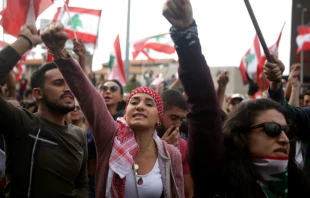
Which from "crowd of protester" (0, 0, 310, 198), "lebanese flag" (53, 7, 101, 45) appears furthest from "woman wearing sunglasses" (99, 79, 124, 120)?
"lebanese flag" (53, 7, 101, 45)

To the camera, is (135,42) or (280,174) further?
(135,42)

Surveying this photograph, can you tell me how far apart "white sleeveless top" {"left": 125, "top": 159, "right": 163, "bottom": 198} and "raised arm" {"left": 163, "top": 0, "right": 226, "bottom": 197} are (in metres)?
1.19

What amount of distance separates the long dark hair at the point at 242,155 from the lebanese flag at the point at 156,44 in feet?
32.4

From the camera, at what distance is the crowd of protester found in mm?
2088

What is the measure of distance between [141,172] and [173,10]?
175cm

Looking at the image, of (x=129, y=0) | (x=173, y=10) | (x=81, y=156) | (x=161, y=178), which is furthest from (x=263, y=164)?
(x=129, y=0)

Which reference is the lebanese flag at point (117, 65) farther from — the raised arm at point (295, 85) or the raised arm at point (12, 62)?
the raised arm at point (12, 62)

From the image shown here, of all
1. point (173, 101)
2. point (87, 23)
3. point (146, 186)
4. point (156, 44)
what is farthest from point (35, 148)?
point (156, 44)

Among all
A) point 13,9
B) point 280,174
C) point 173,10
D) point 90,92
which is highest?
point 13,9

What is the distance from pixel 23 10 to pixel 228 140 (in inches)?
98.3

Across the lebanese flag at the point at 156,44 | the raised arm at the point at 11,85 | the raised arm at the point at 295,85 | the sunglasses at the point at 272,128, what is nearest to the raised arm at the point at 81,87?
the sunglasses at the point at 272,128

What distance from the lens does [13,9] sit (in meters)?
4.25

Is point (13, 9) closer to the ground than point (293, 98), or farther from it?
farther from it

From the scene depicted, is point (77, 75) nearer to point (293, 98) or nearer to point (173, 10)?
point (173, 10)
